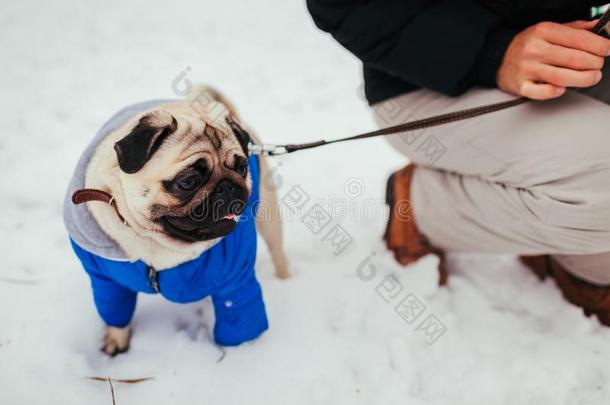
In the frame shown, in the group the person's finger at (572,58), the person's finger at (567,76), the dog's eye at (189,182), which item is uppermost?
the person's finger at (572,58)

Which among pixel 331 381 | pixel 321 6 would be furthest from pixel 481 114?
pixel 331 381

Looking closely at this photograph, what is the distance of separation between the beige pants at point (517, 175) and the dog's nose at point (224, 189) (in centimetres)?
75

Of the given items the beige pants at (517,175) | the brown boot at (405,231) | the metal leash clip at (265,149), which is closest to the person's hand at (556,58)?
the beige pants at (517,175)

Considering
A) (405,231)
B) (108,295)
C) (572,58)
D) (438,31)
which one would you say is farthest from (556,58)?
(108,295)

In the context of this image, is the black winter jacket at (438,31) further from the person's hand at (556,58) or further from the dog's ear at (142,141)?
the dog's ear at (142,141)

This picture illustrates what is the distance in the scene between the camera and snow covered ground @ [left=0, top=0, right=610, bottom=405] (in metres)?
1.48

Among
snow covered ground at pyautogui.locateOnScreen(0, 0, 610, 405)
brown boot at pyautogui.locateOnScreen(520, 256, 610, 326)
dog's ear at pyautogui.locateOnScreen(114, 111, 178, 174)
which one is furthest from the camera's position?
brown boot at pyautogui.locateOnScreen(520, 256, 610, 326)

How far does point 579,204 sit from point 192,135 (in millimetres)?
1092

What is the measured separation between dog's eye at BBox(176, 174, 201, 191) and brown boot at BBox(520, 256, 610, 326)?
136 cm

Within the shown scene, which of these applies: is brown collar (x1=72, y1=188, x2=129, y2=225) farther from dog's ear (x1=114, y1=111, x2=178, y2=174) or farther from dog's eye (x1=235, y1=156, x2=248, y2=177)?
dog's eye (x1=235, y1=156, x2=248, y2=177)

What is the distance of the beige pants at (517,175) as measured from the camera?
136cm

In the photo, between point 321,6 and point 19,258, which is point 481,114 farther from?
point 19,258

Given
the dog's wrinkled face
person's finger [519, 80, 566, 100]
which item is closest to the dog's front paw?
the dog's wrinkled face

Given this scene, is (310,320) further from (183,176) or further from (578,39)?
(578,39)
